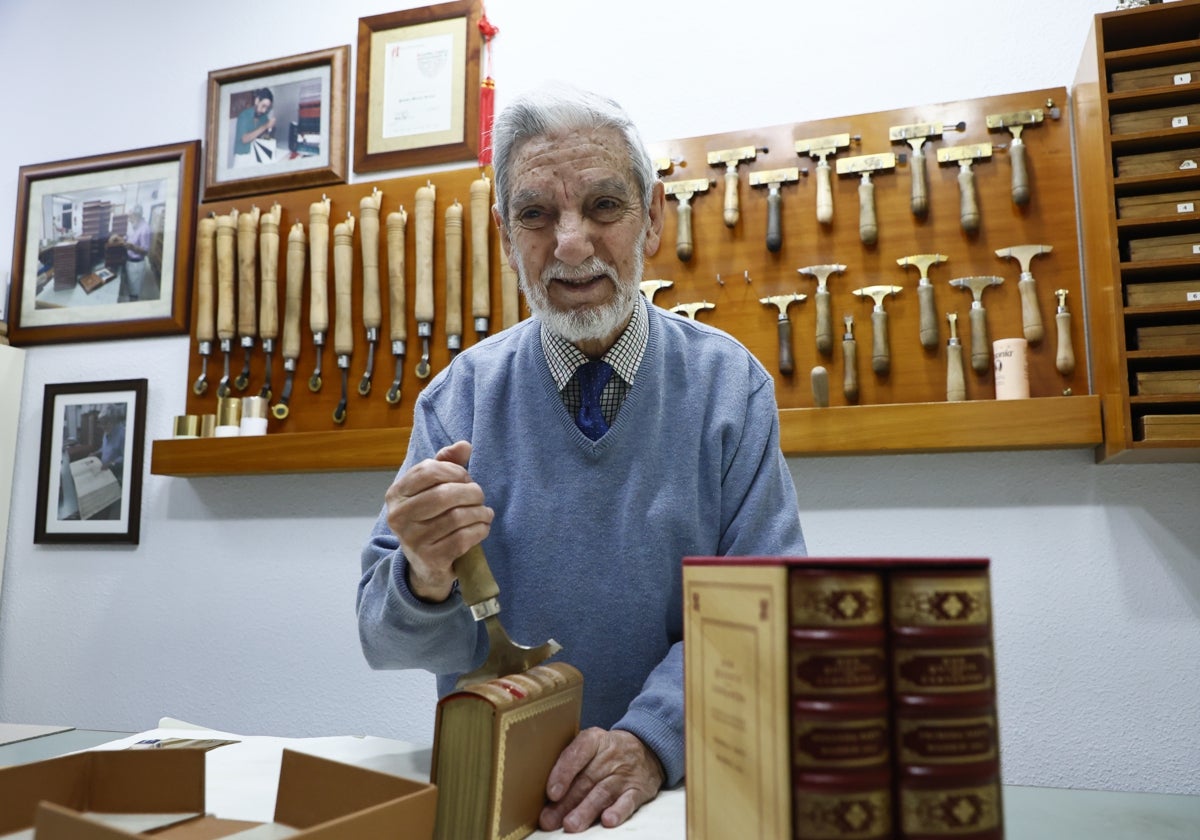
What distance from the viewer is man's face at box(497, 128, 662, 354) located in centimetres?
127

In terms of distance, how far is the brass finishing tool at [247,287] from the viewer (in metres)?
2.74

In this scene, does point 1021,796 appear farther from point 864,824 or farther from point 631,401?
point 631,401

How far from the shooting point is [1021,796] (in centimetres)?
98

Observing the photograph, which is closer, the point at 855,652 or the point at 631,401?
the point at 855,652

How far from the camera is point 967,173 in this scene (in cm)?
219

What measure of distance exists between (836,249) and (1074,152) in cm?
63

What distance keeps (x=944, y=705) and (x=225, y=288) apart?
2684mm

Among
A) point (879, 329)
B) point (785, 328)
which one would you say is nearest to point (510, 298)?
point (785, 328)

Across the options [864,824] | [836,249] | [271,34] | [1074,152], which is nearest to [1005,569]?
[836,249]

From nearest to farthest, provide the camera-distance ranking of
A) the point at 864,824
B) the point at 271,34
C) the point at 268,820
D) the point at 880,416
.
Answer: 1. the point at 864,824
2. the point at 268,820
3. the point at 880,416
4. the point at 271,34

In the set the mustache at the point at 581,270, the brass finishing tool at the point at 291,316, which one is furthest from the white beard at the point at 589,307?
the brass finishing tool at the point at 291,316

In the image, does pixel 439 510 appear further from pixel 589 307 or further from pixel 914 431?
pixel 914 431

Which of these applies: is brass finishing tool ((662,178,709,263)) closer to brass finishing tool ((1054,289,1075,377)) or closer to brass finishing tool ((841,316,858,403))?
brass finishing tool ((841,316,858,403))

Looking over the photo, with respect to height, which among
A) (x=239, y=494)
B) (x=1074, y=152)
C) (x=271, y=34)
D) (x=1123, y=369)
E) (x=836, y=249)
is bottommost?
(x=239, y=494)
